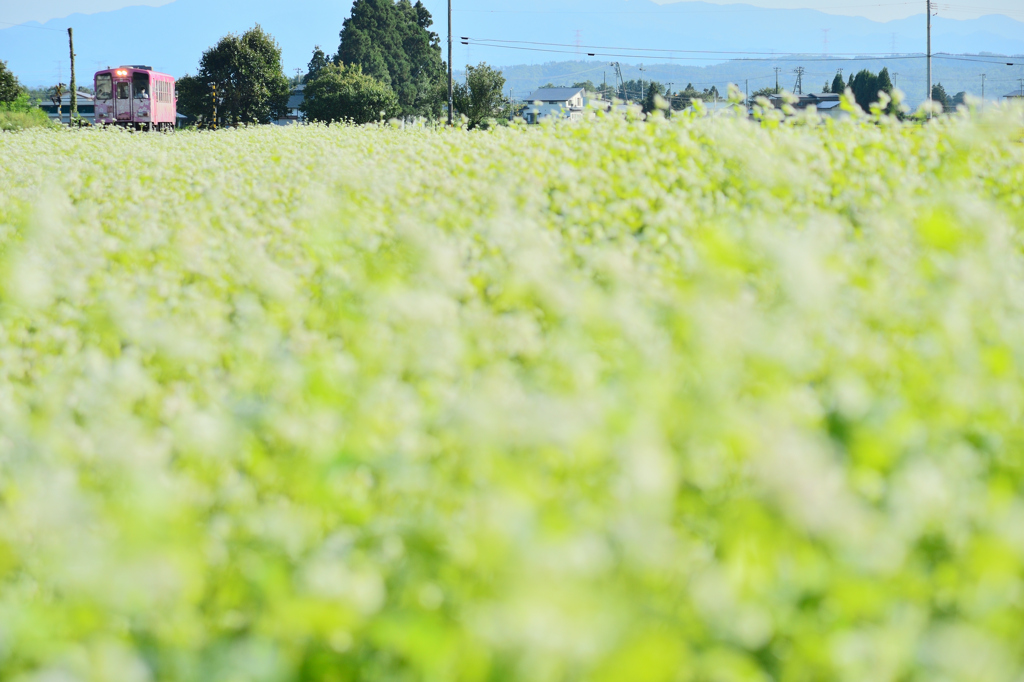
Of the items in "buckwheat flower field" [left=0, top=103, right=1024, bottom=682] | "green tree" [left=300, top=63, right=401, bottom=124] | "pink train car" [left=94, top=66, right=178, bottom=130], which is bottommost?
"buckwheat flower field" [left=0, top=103, right=1024, bottom=682]

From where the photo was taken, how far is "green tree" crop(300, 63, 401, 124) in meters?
50.5

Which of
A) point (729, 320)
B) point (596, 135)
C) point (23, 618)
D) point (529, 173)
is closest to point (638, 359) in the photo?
point (729, 320)

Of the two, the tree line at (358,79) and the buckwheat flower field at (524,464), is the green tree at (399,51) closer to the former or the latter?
the tree line at (358,79)

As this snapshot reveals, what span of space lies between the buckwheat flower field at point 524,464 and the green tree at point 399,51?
55.3 metres

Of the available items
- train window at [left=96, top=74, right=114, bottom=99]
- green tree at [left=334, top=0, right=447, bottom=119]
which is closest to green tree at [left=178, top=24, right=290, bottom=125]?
green tree at [left=334, top=0, right=447, bottom=119]

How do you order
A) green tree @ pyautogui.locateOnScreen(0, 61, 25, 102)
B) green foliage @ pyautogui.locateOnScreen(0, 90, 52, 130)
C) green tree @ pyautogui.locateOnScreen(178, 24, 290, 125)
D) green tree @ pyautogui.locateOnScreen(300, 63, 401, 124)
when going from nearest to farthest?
green foliage @ pyautogui.locateOnScreen(0, 90, 52, 130) < green tree @ pyautogui.locateOnScreen(0, 61, 25, 102) < green tree @ pyautogui.locateOnScreen(300, 63, 401, 124) < green tree @ pyautogui.locateOnScreen(178, 24, 290, 125)

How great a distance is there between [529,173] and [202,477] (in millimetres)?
5285

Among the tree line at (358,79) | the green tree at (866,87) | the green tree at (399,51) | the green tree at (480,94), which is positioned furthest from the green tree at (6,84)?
the green tree at (866,87)

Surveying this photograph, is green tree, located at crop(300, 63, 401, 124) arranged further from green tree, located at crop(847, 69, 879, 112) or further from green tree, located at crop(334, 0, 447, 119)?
green tree, located at crop(847, 69, 879, 112)

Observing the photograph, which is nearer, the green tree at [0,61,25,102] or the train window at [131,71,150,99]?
the train window at [131,71,150,99]

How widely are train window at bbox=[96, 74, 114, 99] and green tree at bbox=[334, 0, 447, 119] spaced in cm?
2535

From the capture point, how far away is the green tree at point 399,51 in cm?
6116

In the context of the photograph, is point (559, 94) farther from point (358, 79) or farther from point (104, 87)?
point (104, 87)

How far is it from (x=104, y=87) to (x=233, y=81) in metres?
25.2
